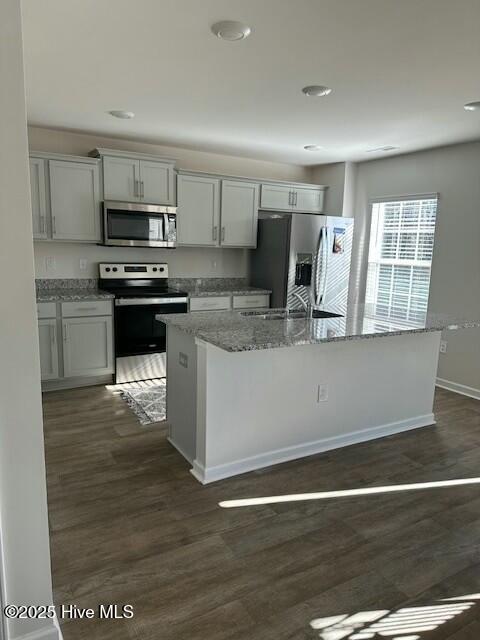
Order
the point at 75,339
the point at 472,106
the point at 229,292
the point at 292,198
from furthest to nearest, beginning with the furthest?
the point at 292,198 < the point at 229,292 < the point at 75,339 < the point at 472,106

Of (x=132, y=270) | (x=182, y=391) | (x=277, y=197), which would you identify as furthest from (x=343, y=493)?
(x=277, y=197)

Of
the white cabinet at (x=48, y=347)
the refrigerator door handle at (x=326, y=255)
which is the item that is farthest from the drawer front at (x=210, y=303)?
the white cabinet at (x=48, y=347)

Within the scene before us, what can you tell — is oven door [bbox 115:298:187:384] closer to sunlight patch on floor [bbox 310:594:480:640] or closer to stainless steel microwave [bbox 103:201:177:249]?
stainless steel microwave [bbox 103:201:177:249]

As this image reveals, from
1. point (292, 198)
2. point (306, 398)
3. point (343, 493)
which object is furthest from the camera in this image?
point (292, 198)

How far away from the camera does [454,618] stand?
1738mm

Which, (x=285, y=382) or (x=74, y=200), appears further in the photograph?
(x=74, y=200)

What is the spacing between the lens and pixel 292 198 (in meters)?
5.58

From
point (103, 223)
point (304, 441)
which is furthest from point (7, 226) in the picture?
point (103, 223)

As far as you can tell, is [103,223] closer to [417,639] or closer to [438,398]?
[438,398]

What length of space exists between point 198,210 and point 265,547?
12.2 ft

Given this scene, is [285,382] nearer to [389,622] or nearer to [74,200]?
[389,622]

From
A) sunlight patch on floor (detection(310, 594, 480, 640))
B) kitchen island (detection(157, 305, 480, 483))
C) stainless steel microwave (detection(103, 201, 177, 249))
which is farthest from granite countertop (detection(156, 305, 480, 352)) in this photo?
stainless steel microwave (detection(103, 201, 177, 249))

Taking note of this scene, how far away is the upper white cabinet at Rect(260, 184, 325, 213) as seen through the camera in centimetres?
537

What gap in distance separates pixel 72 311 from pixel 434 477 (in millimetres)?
3316
